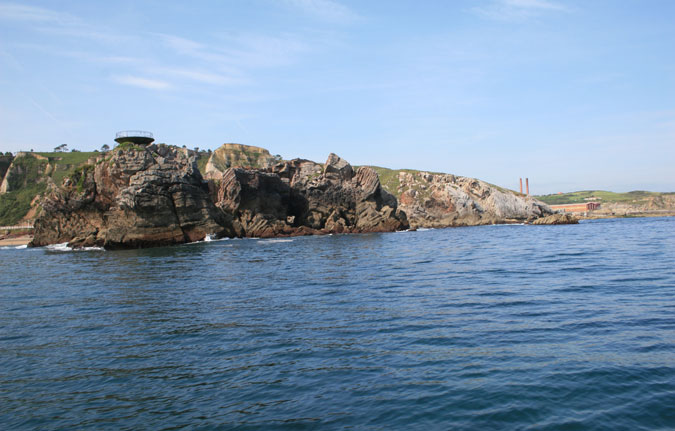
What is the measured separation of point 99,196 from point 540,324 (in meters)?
77.3

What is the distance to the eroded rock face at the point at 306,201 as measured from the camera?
82.1 m

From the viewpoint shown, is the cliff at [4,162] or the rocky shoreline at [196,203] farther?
the cliff at [4,162]

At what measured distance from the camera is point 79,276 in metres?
30.8

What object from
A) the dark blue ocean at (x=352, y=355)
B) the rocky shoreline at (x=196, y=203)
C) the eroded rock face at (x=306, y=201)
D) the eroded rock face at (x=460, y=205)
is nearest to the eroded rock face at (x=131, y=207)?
the rocky shoreline at (x=196, y=203)

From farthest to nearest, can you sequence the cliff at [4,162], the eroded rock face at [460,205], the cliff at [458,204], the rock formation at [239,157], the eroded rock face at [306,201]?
the rock formation at [239,157], the cliff at [4,162], the cliff at [458,204], the eroded rock face at [460,205], the eroded rock face at [306,201]

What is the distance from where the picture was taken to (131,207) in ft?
200

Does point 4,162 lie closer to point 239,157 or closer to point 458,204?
point 239,157

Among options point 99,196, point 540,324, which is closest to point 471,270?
point 540,324

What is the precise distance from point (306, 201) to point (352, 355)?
82.3 meters

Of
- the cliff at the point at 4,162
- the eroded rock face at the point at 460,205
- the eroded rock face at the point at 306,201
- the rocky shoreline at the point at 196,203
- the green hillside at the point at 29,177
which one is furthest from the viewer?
the cliff at the point at 4,162

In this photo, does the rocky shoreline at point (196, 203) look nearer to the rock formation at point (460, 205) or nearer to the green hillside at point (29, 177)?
the rock formation at point (460, 205)

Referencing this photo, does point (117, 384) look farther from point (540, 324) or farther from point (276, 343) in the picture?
point (540, 324)

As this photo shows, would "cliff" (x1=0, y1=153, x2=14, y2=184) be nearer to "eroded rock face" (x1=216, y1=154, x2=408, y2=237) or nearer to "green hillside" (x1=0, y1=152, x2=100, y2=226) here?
"green hillside" (x1=0, y1=152, x2=100, y2=226)

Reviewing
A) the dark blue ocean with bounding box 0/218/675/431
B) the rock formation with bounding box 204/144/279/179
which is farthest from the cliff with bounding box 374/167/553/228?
the dark blue ocean with bounding box 0/218/675/431
